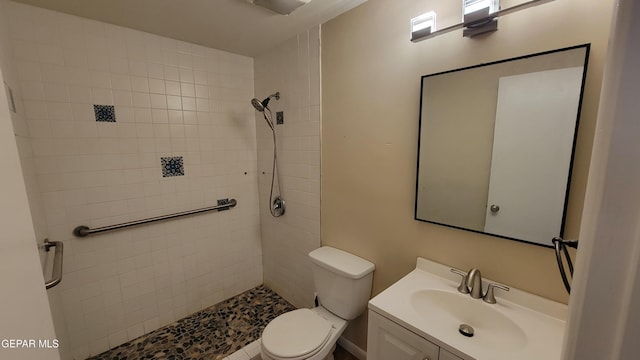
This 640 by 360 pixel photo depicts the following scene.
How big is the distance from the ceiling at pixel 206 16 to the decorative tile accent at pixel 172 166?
90cm

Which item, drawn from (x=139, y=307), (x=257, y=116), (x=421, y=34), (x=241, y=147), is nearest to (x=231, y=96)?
(x=257, y=116)

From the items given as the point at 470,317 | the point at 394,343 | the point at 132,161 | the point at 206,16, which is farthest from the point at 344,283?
the point at 206,16

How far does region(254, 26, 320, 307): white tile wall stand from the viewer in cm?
182

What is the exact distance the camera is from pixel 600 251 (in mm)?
290

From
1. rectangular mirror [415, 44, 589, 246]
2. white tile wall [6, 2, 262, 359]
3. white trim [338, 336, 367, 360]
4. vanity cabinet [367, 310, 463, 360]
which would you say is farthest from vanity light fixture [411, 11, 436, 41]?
white trim [338, 336, 367, 360]

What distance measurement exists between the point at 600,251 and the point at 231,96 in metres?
2.35

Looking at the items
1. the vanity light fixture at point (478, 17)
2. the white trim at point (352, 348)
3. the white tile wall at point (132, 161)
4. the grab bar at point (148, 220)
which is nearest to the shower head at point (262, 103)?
the white tile wall at point (132, 161)

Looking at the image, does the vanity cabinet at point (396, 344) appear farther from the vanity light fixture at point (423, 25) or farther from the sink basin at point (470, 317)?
the vanity light fixture at point (423, 25)

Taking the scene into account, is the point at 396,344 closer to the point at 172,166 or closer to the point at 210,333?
the point at 210,333

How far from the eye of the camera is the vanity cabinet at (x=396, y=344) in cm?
92

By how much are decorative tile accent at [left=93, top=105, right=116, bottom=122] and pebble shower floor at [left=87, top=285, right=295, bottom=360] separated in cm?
162

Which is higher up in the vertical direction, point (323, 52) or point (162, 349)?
point (323, 52)

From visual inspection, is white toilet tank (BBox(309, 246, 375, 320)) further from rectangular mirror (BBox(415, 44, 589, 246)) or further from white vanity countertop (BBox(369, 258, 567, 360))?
rectangular mirror (BBox(415, 44, 589, 246))

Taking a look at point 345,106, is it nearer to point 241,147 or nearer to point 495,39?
point 495,39
